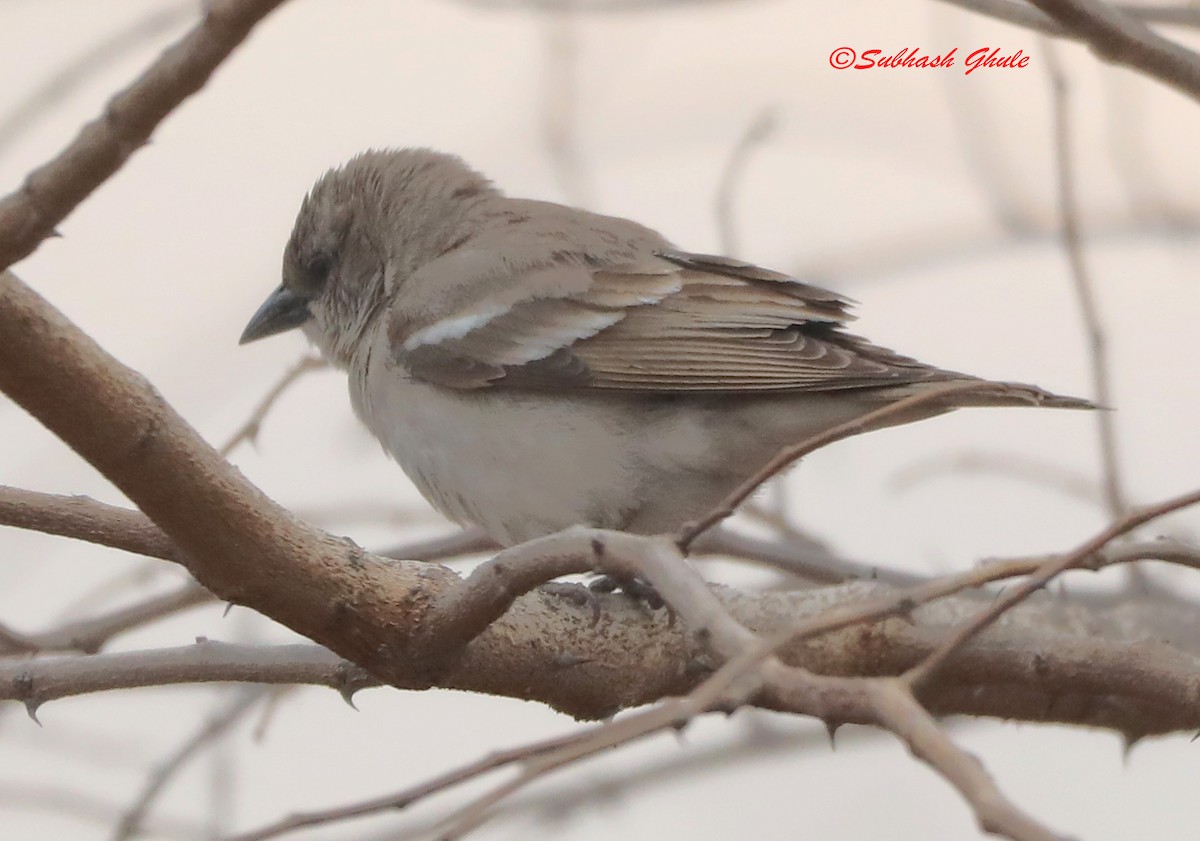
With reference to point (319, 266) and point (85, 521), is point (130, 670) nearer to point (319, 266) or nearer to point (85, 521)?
point (85, 521)

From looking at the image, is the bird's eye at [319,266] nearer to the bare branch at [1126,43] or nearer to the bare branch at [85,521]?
the bare branch at [85,521]

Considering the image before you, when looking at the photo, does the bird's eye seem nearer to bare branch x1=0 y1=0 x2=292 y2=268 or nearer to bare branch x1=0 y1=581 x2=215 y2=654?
bare branch x1=0 y1=581 x2=215 y2=654

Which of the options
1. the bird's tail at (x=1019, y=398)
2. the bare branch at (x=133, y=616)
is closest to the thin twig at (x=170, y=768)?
the bare branch at (x=133, y=616)

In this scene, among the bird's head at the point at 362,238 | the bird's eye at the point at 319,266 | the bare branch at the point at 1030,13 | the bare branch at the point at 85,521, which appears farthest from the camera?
the bird's eye at the point at 319,266

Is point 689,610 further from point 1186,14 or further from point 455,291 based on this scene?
point 455,291

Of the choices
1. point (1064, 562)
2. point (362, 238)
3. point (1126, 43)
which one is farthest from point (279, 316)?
point (1064, 562)

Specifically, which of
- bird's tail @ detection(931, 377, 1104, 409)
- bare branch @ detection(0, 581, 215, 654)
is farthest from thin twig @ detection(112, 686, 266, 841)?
bird's tail @ detection(931, 377, 1104, 409)
